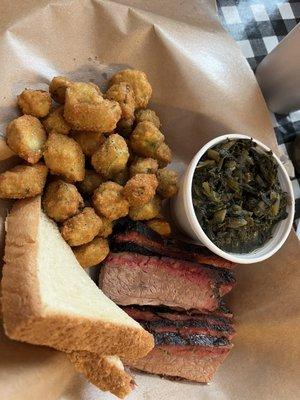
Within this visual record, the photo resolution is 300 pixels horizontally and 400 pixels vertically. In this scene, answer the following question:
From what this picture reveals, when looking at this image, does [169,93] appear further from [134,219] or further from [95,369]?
[95,369]

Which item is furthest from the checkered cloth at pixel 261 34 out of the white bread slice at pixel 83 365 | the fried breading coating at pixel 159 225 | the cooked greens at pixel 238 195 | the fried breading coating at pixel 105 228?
the white bread slice at pixel 83 365

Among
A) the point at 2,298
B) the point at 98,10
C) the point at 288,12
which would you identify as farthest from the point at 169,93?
the point at 2,298

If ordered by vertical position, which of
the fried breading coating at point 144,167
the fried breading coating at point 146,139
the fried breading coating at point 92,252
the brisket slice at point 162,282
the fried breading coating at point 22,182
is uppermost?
the fried breading coating at point 22,182

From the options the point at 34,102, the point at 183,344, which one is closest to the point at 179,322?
the point at 183,344

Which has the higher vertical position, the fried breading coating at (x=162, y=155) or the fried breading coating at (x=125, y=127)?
the fried breading coating at (x=125, y=127)

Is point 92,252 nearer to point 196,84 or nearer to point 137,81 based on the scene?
point 137,81

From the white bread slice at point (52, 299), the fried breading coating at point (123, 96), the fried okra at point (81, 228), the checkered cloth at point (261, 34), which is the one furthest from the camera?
the checkered cloth at point (261, 34)

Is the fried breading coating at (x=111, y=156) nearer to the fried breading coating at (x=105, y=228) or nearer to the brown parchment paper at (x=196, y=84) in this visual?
the fried breading coating at (x=105, y=228)
